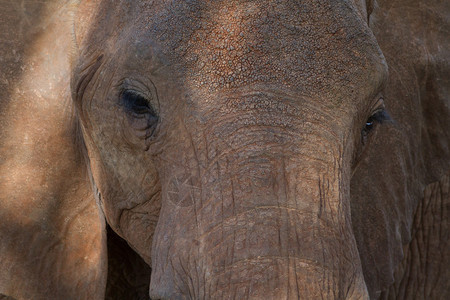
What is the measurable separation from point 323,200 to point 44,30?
3.52ft

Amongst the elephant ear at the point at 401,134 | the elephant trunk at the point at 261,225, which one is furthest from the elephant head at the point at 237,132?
the elephant ear at the point at 401,134

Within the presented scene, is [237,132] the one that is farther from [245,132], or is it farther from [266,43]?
[266,43]

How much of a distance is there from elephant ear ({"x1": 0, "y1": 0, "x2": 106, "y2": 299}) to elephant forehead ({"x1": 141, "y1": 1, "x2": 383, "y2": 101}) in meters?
0.54

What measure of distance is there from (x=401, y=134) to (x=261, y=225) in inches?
51.7

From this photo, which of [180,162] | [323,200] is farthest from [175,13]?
[323,200]

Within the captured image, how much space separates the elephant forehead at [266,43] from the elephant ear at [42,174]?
0.54 metres

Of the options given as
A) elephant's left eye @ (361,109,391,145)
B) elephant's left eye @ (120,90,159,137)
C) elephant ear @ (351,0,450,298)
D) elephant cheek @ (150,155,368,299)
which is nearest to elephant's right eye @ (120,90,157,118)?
elephant's left eye @ (120,90,159,137)

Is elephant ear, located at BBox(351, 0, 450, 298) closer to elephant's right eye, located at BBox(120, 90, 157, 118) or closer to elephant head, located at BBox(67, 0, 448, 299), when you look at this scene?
elephant head, located at BBox(67, 0, 448, 299)

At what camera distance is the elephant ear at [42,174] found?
8.36 feet

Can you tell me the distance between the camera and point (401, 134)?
9.95 feet

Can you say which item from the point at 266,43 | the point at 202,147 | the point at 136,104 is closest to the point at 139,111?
the point at 136,104

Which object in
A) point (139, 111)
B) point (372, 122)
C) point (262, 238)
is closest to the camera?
point (262, 238)

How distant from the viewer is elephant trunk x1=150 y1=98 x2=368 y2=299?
183cm

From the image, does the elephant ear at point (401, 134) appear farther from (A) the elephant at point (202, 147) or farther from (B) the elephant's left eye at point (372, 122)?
(B) the elephant's left eye at point (372, 122)
